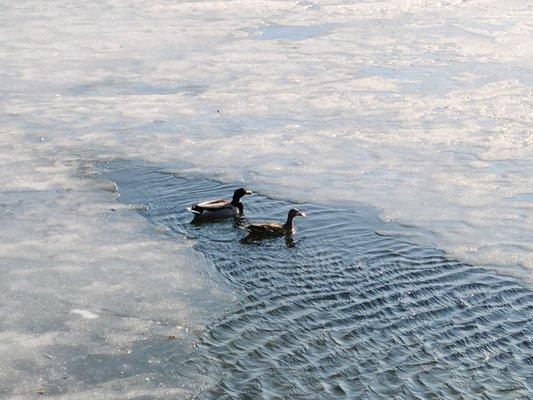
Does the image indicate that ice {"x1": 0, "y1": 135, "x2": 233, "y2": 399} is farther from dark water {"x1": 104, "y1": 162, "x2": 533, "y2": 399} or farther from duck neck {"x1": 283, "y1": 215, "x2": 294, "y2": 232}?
duck neck {"x1": 283, "y1": 215, "x2": 294, "y2": 232}

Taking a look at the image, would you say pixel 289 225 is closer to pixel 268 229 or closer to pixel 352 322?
pixel 268 229

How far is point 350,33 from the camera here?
17062 millimetres

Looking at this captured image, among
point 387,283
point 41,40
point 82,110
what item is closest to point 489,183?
point 387,283

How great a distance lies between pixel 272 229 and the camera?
348 inches

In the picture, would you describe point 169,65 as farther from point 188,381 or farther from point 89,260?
point 188,381

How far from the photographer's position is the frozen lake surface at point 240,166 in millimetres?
6719

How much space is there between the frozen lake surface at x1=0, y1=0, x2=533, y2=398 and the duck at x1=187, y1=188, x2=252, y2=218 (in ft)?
A: 0.64

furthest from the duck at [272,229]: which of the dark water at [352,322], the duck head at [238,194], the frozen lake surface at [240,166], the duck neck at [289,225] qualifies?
the duck head at [238,194]

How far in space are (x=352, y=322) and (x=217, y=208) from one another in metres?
2.56

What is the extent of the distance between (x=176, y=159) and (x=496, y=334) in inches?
200

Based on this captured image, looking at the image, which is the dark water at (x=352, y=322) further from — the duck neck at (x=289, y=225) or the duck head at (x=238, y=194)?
the duck head at (x=238, y=194)

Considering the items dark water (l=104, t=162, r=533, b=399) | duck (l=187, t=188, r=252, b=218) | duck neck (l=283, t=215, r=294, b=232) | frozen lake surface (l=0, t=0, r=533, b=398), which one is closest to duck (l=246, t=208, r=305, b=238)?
duck neck (l=283, t=215, r=294, b=232)

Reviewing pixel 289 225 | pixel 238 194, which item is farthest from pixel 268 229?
pixel 238 194

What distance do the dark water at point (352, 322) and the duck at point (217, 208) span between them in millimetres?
116
